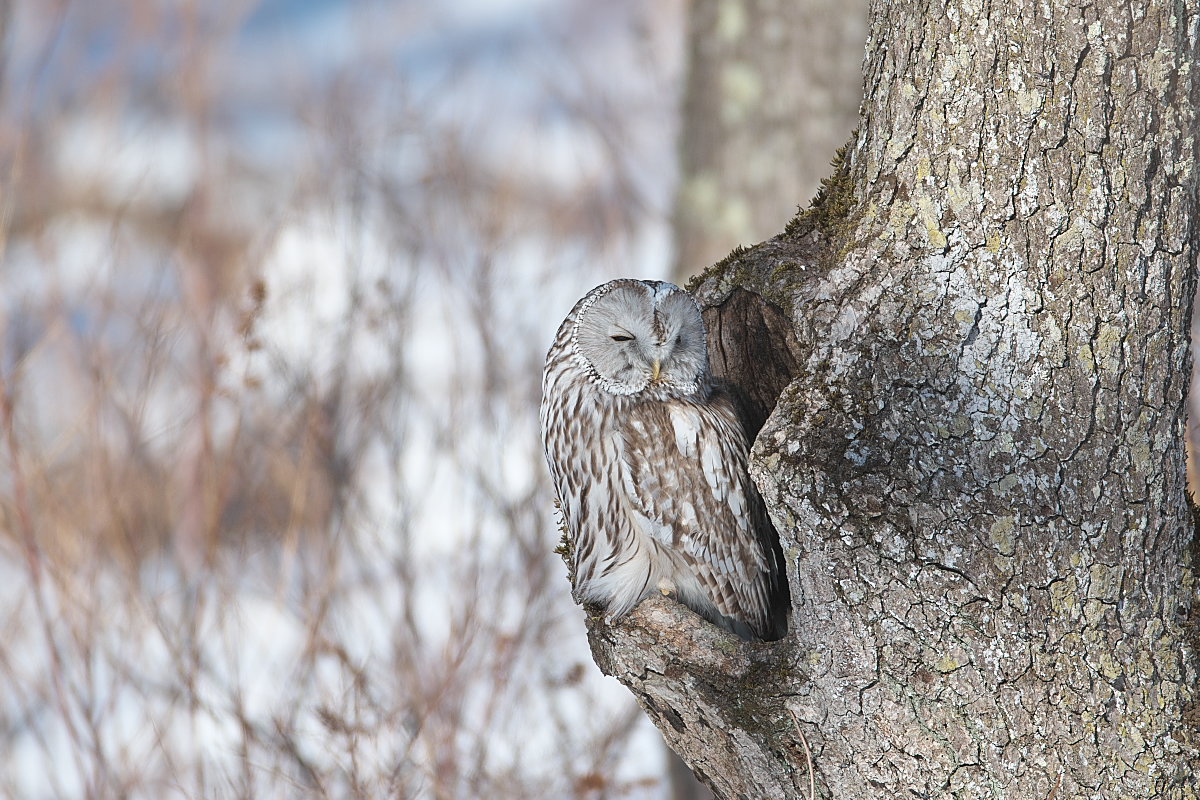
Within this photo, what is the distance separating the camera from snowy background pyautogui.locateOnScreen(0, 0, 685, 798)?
3131 millimetres

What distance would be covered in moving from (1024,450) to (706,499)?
0.69 metres

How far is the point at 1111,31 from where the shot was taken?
1688 mm

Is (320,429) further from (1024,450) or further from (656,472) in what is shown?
(1024,450)

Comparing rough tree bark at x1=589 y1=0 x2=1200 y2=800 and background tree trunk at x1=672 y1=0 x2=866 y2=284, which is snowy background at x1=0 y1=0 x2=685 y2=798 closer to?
background tree trunk at x1=672 y1=0 x2=866 y2=284

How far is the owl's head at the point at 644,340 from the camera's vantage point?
89.7 inches

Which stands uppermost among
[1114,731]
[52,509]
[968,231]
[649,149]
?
[649,149]

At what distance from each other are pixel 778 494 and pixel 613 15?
20.2ft

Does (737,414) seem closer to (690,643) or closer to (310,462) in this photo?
(690,643)

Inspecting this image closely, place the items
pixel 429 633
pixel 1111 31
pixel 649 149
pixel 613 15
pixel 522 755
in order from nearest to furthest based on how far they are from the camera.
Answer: pixel 1111 31 → pixel 522 755 → pixel 429 633 → pixel 649 149 → pixel 613 15

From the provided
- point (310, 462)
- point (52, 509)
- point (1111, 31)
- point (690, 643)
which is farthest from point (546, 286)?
point (1111, 31)

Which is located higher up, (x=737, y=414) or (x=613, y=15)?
(x=613, y=15)

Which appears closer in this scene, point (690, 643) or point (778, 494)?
point (778, 494)

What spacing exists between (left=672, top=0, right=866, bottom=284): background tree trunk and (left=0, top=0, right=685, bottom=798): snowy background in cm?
37

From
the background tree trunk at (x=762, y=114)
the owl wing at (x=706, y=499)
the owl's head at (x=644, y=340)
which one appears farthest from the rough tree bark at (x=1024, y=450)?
the background tree trunk at (x=762, y=114)
